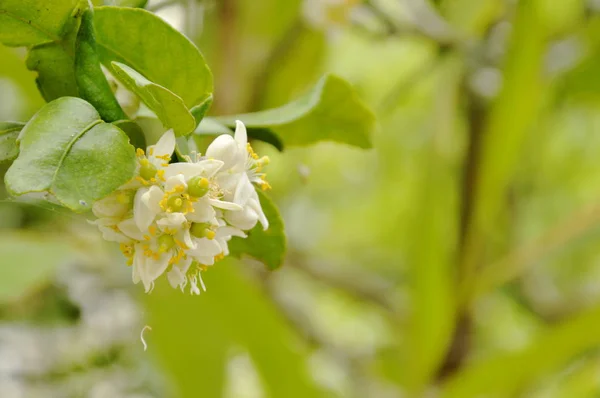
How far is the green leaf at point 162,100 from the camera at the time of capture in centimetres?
24

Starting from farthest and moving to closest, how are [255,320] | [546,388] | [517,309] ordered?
1. [517,309]
2. [546,388]
3. [255,320]

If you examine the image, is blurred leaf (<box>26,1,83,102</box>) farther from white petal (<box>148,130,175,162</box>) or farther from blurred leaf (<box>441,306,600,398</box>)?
blurred leaf (<box>441,306,600,398</box>)

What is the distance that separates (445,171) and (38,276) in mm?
602

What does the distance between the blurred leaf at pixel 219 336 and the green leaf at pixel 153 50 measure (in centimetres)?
67

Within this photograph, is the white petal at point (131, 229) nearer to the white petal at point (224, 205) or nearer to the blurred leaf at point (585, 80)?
the white petal at point (224, 205)

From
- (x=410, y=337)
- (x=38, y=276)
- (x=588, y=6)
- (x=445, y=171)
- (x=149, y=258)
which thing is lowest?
(x=38, y=276)

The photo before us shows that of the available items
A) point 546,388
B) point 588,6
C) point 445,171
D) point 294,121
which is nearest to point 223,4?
point 445,171

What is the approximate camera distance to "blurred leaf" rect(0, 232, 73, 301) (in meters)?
0.87

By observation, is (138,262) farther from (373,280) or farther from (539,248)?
(373,280)

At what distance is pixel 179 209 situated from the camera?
28 centimetres

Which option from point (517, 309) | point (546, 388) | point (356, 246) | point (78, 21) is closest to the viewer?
point (78, 21)

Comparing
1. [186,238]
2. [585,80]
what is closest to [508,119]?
[585,80]

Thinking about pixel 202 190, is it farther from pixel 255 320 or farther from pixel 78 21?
pixel 255 320

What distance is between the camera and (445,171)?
1.05 metres
